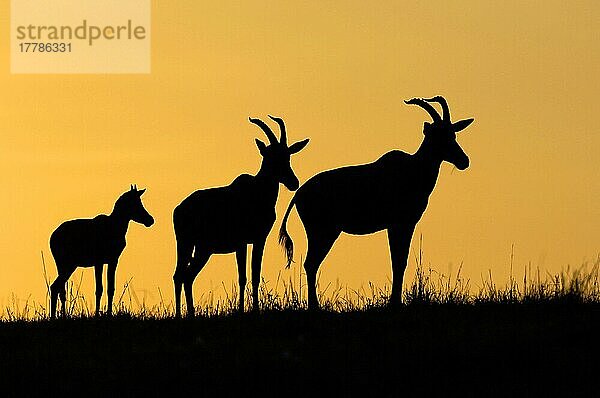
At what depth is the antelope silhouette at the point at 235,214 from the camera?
62.4 ft

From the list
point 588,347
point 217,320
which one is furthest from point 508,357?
point 217,320

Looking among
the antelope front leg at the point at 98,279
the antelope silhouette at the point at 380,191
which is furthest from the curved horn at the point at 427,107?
the antelope front leg at the point at 98,279

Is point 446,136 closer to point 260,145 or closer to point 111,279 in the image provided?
point 260,145

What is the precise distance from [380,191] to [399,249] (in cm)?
100

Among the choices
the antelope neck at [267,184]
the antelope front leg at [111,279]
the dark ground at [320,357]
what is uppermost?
the antelope neck at [267,184]

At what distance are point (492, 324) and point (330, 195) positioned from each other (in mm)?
5485

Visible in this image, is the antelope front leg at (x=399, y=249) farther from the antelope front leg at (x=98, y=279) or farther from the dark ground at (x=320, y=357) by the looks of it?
the antelope front leg at (x=98, y=279)

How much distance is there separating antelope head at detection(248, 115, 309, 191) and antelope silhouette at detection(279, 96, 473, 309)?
21.1 inches

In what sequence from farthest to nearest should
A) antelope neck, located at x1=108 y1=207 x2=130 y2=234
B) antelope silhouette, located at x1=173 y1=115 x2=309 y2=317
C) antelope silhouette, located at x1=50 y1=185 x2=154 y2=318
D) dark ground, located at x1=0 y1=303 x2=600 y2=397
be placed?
antelope neck, located at x1=108 y1=207 x2=130 y2=234
antelope silhouette, located at x1=50 y1=185 x2=154 y2=318
antelope silhouette, located at x1=173 y1=115 x2=309 y2=317
dark ground, located at x1=0 y1=303 x2=600 y2=397

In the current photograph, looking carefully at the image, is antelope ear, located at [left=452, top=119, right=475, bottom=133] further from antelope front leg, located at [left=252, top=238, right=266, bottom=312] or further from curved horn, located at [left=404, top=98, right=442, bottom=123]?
antelope front leg, located at [left=252, top=238, right=266, bottom=312]

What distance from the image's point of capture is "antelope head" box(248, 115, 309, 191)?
19.2 metres

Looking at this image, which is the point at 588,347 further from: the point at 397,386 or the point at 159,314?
the point at 159,314

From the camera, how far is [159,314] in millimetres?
15914

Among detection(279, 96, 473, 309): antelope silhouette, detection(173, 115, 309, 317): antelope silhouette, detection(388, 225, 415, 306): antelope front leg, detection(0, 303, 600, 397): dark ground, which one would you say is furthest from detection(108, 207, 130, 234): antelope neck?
detection(0, 303, 600, 397): dark ground
